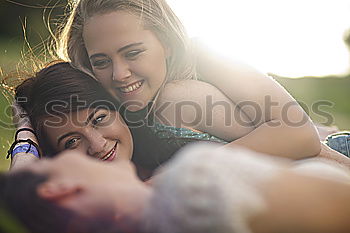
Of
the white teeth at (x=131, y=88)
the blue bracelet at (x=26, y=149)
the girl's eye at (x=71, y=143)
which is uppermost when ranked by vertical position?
the white teeth at (x=131, y=88)

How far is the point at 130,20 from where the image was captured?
6.48 ft

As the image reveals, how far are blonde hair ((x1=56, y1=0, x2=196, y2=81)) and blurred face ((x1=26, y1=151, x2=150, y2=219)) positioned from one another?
47.7 inches

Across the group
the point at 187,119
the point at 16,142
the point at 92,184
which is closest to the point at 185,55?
the point at 187,119

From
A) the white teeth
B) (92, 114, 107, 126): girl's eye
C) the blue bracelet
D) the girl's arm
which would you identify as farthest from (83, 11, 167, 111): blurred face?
the blue bracelet

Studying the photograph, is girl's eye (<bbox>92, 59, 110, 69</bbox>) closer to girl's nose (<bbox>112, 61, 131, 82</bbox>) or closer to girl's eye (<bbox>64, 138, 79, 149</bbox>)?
girl's nose (<bbox>112, 61, 131, 82</bbox>)

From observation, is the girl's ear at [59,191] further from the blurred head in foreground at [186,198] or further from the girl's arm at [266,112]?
the girl's arm at [266,112]

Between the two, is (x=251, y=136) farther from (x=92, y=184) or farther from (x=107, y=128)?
(x=92, y=184)

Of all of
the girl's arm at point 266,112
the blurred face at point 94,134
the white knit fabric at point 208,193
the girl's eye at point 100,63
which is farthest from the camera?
the girl's eye at point 100,63

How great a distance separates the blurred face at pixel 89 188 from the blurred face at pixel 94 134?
1076mm

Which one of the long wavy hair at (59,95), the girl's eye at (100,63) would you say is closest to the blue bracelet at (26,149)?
the long wavy hair at (59,95)

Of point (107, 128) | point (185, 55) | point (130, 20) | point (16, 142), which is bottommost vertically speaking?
point (16, 142)

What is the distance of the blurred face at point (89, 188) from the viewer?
723mm

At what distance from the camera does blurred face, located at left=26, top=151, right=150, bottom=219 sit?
0.72 meters

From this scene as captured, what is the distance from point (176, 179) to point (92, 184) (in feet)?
0.45
